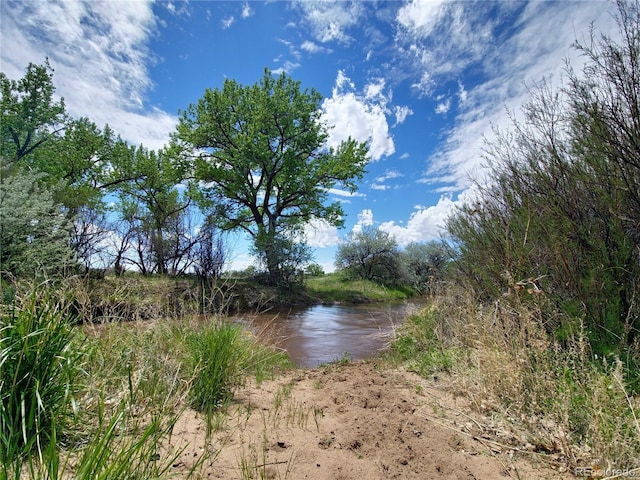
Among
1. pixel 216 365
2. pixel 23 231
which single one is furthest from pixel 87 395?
pixel 23 231

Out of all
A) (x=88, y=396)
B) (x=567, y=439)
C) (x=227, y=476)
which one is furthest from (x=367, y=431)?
(x=88, y=396)

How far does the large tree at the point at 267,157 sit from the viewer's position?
19453mm

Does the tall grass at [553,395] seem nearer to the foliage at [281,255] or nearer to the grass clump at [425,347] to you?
the grass clump at [425,347]

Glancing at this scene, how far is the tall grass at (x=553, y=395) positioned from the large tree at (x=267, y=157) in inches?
652

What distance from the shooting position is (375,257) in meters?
28.2

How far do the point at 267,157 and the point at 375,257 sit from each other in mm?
13425

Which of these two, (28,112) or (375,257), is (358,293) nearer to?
(375,257)

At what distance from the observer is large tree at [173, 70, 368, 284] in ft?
63.8

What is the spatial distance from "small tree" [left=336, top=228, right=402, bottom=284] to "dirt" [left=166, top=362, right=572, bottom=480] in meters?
24.5

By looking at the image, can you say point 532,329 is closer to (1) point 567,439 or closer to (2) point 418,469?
(1) point 567,439

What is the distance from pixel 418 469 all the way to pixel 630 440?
4.52 ft

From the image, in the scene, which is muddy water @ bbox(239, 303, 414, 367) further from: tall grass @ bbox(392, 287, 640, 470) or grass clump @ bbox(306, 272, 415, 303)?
grass clump @ bbox(306, 272, 415, 303)

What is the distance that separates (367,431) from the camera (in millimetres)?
2766

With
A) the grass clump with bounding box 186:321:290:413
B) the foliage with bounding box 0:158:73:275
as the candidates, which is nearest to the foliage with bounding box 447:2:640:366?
the grass clump with bounding box 186:321:290:413
